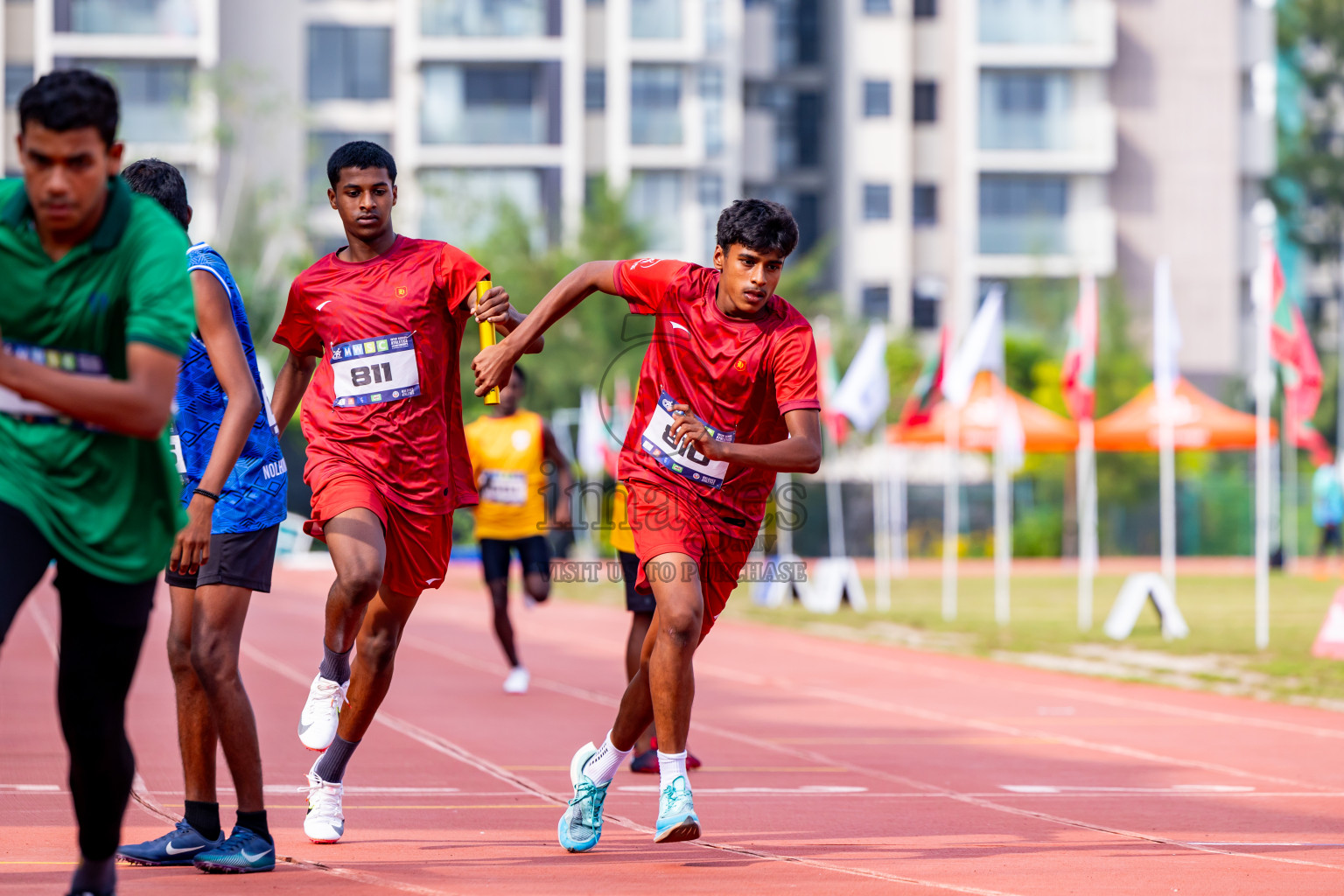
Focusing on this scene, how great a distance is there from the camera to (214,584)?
229 inches

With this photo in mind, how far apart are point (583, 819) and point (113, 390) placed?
2713mm

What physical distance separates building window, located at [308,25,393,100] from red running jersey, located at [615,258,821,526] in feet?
171

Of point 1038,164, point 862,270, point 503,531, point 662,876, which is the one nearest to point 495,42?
point 862,270

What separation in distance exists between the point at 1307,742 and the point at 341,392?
6.85 metres

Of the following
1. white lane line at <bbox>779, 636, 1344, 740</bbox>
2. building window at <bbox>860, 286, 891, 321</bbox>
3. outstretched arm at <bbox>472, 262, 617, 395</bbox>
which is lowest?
white lane line at <bbox>779, 636, 1344, 740</bbox>

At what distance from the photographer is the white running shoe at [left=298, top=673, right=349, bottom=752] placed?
660 centimetres

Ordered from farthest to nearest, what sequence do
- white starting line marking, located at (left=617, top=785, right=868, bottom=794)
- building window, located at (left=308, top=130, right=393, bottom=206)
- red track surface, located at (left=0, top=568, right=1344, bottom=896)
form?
1. building window, located at (left=308, top=130, right=393, bottom=206)
2. white starting line marking, located at (left=617, top=785, right=868, bottom=794)
3. red track surface, located at (left=0, top=568, right=1344, bottom=896)

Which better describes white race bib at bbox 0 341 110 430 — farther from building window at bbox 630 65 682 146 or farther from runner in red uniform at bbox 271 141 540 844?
building window at bbox 630 65 682 146

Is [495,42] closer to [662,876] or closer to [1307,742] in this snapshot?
[1307,742]

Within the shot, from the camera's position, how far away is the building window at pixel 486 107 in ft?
182

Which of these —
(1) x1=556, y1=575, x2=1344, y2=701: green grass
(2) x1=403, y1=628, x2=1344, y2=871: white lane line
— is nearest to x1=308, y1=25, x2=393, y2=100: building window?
(1) x1=556, y1=575, x2=1344, y2=701: green grass

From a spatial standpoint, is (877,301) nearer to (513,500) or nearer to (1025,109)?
(1025,109)

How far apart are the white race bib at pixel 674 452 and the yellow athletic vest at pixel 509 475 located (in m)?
6.49

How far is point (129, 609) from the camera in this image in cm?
443
